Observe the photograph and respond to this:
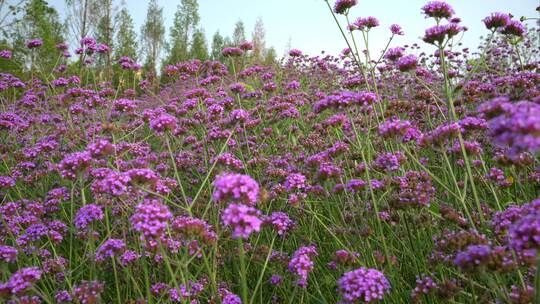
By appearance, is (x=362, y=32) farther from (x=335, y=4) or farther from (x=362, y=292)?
(x=362, y=292)

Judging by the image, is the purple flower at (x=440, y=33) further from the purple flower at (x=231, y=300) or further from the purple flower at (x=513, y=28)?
the purple flower at (x=231, y=300)

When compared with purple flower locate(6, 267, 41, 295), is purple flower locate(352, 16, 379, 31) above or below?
above

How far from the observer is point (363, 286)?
1871 millimetres

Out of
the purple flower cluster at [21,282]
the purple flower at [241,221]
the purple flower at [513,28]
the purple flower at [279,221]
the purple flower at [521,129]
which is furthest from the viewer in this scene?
the purple flower at [513,28]

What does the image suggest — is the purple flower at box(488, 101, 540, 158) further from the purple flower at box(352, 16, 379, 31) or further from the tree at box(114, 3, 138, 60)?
the tree at box(114, 3, 138, 60)

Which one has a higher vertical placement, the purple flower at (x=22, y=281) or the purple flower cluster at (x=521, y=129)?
the purple flower cluster at (x=521, y=129)

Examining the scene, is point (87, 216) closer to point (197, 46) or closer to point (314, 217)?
point (314, 217)

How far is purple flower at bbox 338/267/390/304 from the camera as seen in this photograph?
6.11ft

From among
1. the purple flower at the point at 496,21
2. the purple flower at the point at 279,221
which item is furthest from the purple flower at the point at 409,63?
the purple flower at the point at 279,221

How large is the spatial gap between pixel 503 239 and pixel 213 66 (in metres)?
5.42

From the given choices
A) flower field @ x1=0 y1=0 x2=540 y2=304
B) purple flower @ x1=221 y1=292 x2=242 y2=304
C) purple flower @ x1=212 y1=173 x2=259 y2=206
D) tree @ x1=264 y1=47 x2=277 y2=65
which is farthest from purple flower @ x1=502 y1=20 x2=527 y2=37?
tree @ x1=264 y1=47 x2=277 y2=65

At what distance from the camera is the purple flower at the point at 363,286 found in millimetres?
1863

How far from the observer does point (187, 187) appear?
204 inches

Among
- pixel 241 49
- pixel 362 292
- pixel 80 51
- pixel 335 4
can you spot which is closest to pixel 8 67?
pixel 80 51
